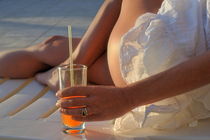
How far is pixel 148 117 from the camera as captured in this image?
5.04 ft

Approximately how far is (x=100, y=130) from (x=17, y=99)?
0.60 metres

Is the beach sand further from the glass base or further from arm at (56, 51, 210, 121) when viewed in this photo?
arm at (56, 51, 210, 121)

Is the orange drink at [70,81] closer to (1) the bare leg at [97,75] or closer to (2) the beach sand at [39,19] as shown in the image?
(1) the bare leg at [97,75]

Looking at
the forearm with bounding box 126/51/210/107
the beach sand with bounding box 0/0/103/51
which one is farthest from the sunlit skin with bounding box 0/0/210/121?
the beach sand with bounding box 0/0/103/51

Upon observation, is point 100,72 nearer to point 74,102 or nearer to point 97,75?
point 97,75

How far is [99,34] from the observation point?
217 centimetres

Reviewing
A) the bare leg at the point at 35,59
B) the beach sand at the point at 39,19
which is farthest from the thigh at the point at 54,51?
the beach sand at the point at 39,19

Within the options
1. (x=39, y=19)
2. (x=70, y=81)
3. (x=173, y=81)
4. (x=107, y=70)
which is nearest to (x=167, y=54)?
(x=173, y=81)

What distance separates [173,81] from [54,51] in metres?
1.05

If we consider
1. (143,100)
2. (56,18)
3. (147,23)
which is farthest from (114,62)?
(56,18)

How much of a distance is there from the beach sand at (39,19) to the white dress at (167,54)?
9.91 feet

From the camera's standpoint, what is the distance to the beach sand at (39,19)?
4910 millimetres

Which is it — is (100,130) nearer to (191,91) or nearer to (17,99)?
(191,91)

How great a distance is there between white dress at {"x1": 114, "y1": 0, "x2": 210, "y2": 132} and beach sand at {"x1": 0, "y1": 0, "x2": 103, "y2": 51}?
3020mm
